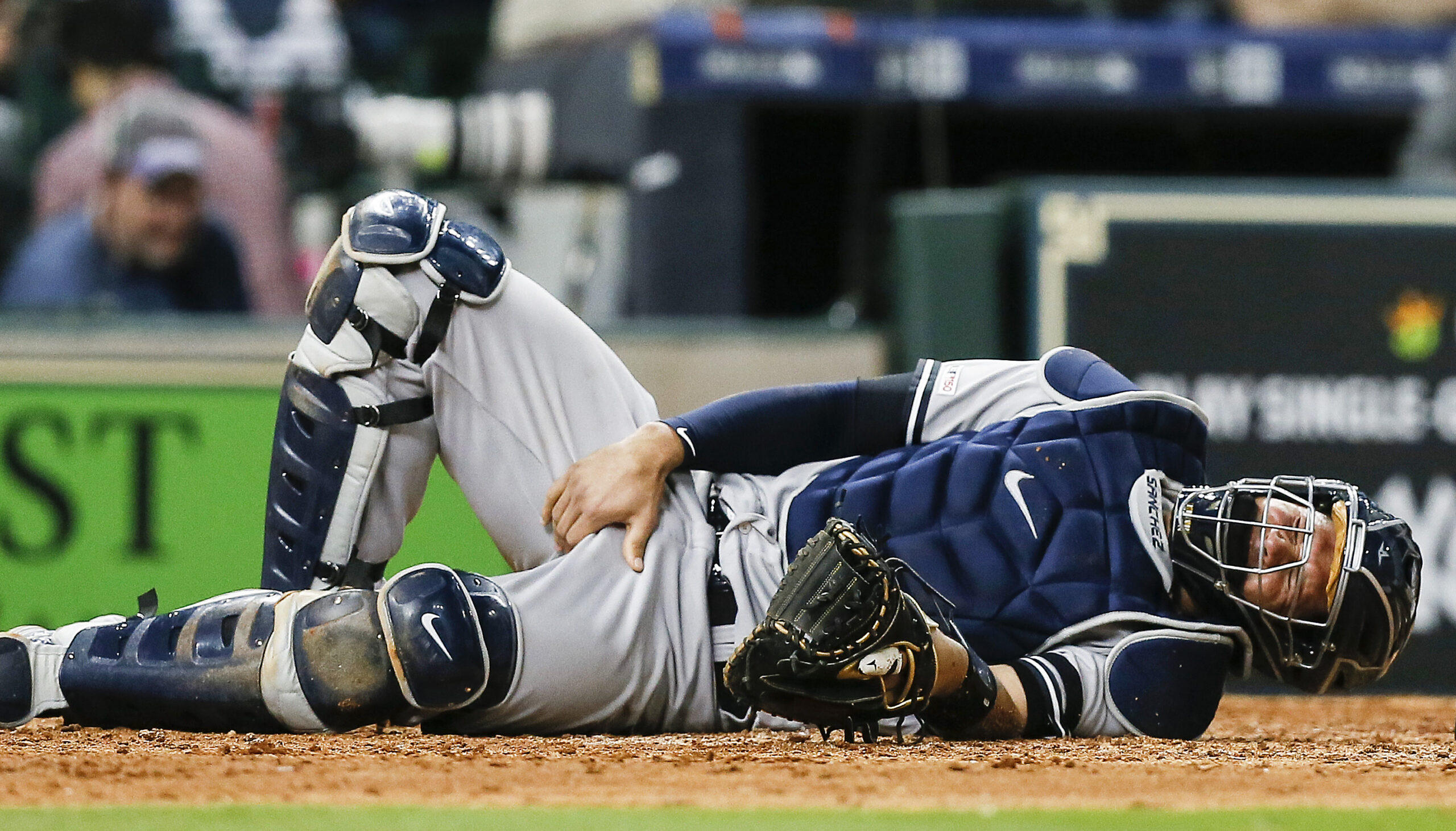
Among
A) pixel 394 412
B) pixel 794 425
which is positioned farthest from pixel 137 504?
pixel 794 425

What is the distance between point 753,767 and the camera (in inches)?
85.3

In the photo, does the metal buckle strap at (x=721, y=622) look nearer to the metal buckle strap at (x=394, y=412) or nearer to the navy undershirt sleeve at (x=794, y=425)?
the navy undershirt sleeve at (x=794, y=425)

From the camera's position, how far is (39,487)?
13.9 feet

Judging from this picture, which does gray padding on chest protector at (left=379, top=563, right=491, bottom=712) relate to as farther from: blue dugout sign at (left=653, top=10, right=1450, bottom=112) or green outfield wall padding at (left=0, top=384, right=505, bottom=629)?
blue dugout sign at (left=653, top=10, right=1450, bottom=112)

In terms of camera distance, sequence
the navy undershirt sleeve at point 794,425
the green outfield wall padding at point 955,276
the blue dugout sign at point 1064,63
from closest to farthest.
→ the navy undershirt sleeve at point 794,425 < the green outfield wall padding at point 955,276 < the blue dugout sign at point 1064,63

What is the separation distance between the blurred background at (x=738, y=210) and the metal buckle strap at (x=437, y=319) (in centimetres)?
180

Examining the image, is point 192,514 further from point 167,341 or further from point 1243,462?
point 1243,462

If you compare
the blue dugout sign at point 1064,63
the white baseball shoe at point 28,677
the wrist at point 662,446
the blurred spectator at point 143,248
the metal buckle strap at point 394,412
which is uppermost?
the blue dugout sign at point 1064,63

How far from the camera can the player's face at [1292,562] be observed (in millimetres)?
2562

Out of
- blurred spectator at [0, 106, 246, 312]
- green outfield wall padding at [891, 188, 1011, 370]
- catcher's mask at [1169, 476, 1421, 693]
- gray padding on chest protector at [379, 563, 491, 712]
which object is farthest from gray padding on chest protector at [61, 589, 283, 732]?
blurred spectator at [0, 106, 246, 312]

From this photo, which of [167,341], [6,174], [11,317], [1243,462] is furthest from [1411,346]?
[6,174]

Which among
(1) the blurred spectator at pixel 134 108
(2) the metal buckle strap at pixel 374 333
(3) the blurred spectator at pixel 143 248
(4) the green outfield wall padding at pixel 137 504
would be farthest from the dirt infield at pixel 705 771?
(1) the blurred spectator at pixel 134 108

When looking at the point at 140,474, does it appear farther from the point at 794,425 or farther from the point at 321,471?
the point at 794,425

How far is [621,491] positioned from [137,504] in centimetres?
219
